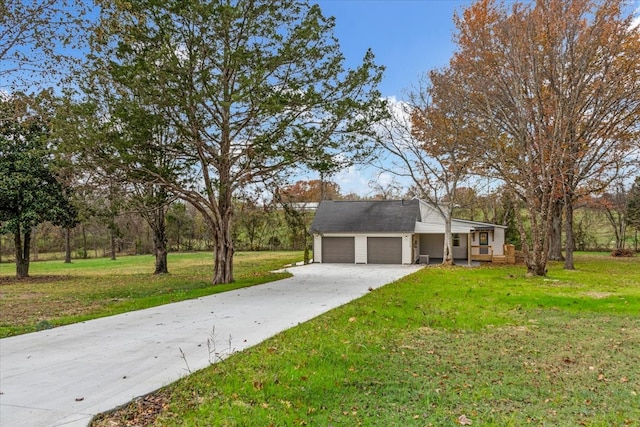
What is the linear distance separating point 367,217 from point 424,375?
69.6 ft

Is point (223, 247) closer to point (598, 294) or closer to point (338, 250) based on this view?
point (598, 294)

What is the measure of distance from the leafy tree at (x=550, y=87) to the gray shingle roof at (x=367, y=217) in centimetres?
600

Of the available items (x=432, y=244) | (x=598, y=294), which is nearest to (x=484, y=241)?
(x=432, y=244)

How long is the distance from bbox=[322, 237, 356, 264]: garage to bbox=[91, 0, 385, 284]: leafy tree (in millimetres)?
11414

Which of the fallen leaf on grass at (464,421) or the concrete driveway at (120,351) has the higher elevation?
the fallen leaf on grass at (464,421)

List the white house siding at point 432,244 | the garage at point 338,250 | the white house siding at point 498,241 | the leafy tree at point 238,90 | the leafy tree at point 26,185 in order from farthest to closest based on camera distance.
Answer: the white house siding at point 432,244 → the white house siding at point 498,241 → the garage at point 338,250 → the leafy tree at point 26,185 → the leafy tree at point 238,90

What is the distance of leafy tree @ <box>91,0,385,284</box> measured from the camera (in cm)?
1159

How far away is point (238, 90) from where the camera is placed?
11.4m

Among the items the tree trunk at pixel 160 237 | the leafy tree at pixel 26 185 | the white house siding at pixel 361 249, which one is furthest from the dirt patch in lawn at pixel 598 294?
the leafy tree at pixel 26 185

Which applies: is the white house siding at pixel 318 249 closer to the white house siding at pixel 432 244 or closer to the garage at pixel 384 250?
the garage at pixel 384 250

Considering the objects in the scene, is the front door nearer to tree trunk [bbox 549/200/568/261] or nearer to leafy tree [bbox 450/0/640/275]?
tree trunk [bbox 549/200/568/261]

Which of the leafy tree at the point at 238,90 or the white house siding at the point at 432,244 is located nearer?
the leafy tree at the point at 238,90

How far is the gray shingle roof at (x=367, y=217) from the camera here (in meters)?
24.8

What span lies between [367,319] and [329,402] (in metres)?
4.08
